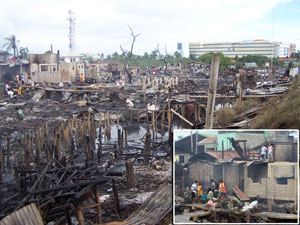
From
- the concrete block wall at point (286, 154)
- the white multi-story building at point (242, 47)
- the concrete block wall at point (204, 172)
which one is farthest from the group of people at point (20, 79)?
the white multi-story building at point (242, 47)

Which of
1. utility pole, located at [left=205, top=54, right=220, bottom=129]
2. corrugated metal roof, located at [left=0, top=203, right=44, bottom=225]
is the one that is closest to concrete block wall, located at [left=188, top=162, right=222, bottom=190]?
utility pole, located at [left=205, top=54, right=220, bottom=129]

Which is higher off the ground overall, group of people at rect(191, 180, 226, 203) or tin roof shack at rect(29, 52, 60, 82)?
tin roof shack at rect(29, 52, 60, 82)

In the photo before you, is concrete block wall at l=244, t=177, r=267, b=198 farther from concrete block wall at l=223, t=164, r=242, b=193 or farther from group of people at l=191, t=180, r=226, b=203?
group of people at l=191, t=180, r=226, b=203

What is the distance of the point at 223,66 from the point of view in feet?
141

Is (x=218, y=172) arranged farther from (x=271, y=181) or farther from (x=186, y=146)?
(x=271, y=181)

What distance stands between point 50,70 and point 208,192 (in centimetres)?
3084

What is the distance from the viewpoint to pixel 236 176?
15.5 ft

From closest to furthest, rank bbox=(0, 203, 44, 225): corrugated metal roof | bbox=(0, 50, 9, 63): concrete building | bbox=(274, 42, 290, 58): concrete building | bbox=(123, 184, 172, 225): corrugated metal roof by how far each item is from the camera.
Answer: bbox=(0, 203, 44, 225): corrugated metal roof → bbox=(123, 184, 172, 225): corrugated metal roof → bbox=(0, 50, 9, 63): concrete building → bbox=(274, 42, 290, 58): concrete building

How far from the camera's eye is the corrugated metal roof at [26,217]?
570 centimetres

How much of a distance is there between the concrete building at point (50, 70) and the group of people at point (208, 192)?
3039cm

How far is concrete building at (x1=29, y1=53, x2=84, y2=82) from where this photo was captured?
33375 millimetres

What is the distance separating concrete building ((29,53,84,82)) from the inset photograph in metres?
30.3

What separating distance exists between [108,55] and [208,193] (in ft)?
253

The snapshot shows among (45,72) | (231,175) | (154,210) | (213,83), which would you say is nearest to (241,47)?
(45,72)
